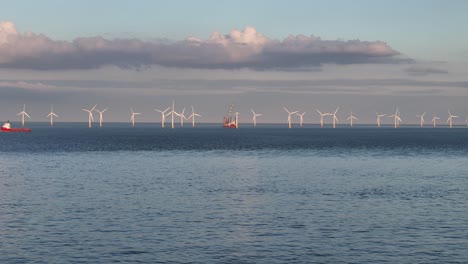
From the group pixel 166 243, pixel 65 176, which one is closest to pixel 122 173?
pixel 65 176

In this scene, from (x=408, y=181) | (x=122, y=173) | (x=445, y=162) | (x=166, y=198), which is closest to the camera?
(x=166, y=198)

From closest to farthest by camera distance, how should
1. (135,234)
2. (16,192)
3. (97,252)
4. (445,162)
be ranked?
(97,252)
(135,234)
(16,192)
(445,162)

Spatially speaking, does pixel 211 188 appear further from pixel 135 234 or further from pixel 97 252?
pixel 97 252

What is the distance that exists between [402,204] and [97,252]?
33525mm

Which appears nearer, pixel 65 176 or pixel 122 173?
pixel 65 176

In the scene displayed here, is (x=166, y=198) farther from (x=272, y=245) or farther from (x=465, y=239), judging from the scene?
(x=465, y=239)

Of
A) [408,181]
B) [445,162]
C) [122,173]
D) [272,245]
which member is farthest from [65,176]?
[445,162]

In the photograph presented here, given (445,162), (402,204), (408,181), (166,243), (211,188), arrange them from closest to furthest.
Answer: (166,243) < (402,204) < (211,188) < (408,181) < (445,162)

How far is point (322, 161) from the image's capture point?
129m

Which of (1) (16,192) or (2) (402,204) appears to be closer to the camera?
(2) (402,204)

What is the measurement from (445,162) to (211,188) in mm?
68222

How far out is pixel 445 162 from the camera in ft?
417

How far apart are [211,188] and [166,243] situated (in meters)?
33.5

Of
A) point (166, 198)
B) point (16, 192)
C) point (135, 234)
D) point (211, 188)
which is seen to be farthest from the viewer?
point (211, 188)
